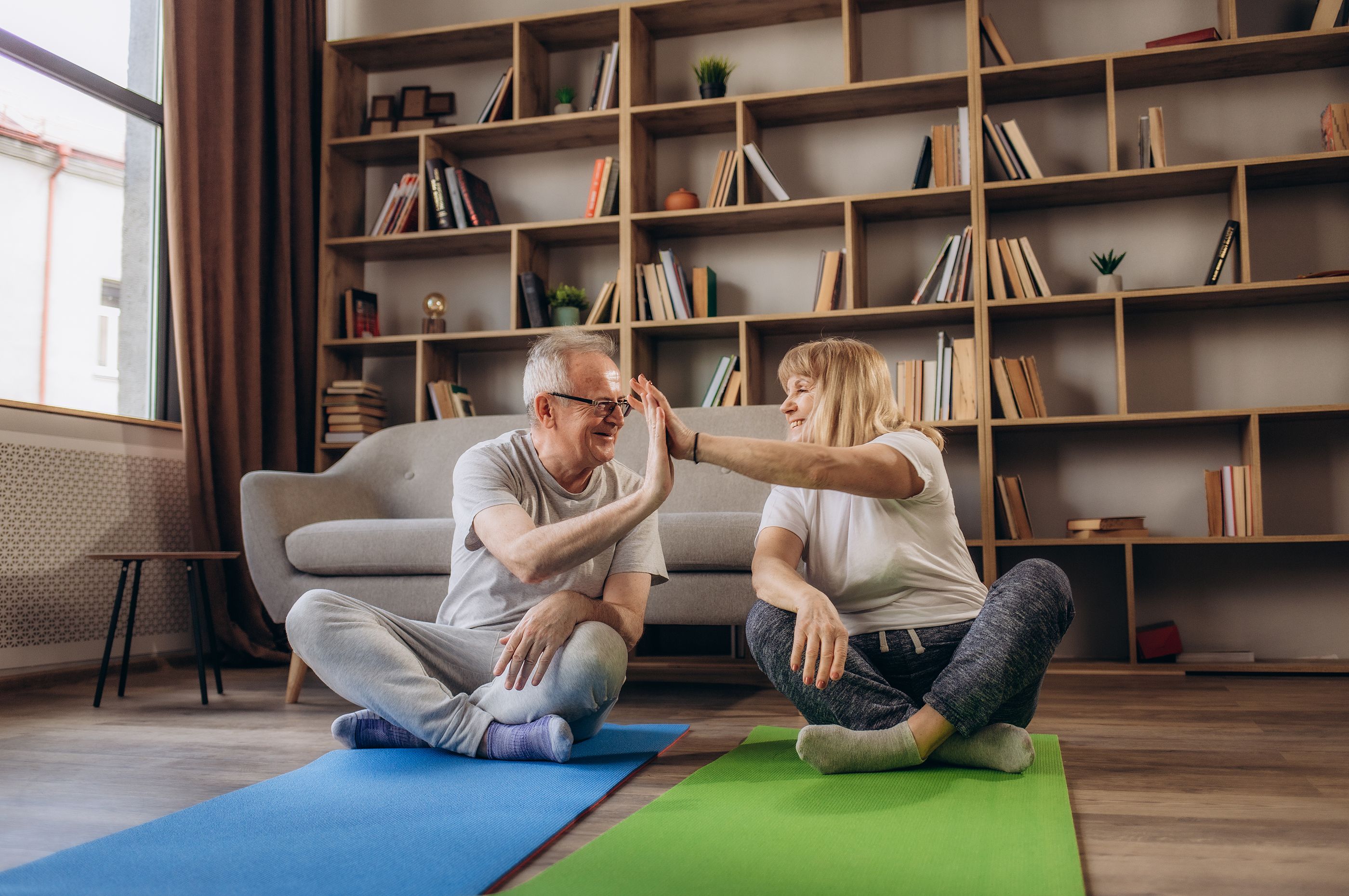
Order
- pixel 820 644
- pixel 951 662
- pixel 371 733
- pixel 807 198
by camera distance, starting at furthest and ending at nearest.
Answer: pixel 807 198 → pixel 371 733 → pixel 951 662 → pixel 820 644

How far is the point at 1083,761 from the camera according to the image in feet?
6.00

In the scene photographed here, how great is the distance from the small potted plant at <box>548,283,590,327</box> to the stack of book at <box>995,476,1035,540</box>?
5.35 feet

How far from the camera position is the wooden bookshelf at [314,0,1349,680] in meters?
3.35

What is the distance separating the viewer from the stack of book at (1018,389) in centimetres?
345

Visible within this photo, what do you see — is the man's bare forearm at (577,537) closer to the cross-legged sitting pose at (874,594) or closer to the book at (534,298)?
the cross-legged sitting pose at (874,594)

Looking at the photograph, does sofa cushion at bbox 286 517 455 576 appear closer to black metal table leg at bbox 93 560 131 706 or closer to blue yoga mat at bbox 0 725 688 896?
black metal table leg at bbox 93 560 131 706

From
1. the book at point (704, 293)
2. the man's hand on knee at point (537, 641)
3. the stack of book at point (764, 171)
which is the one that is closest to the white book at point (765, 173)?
the stack of book at point (764, 171)

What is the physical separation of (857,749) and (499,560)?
0.68m

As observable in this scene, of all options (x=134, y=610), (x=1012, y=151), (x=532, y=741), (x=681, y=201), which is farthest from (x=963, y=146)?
(x=134, y=610)

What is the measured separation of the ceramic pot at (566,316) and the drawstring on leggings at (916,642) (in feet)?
7.89

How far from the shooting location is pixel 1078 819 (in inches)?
55.9

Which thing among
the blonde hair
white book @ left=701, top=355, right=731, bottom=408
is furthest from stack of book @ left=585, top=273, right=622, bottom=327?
the blonde hair

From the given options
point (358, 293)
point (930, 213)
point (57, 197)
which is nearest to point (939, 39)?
point (930, 213)

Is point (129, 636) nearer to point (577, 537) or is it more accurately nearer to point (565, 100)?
point (577, 537)
